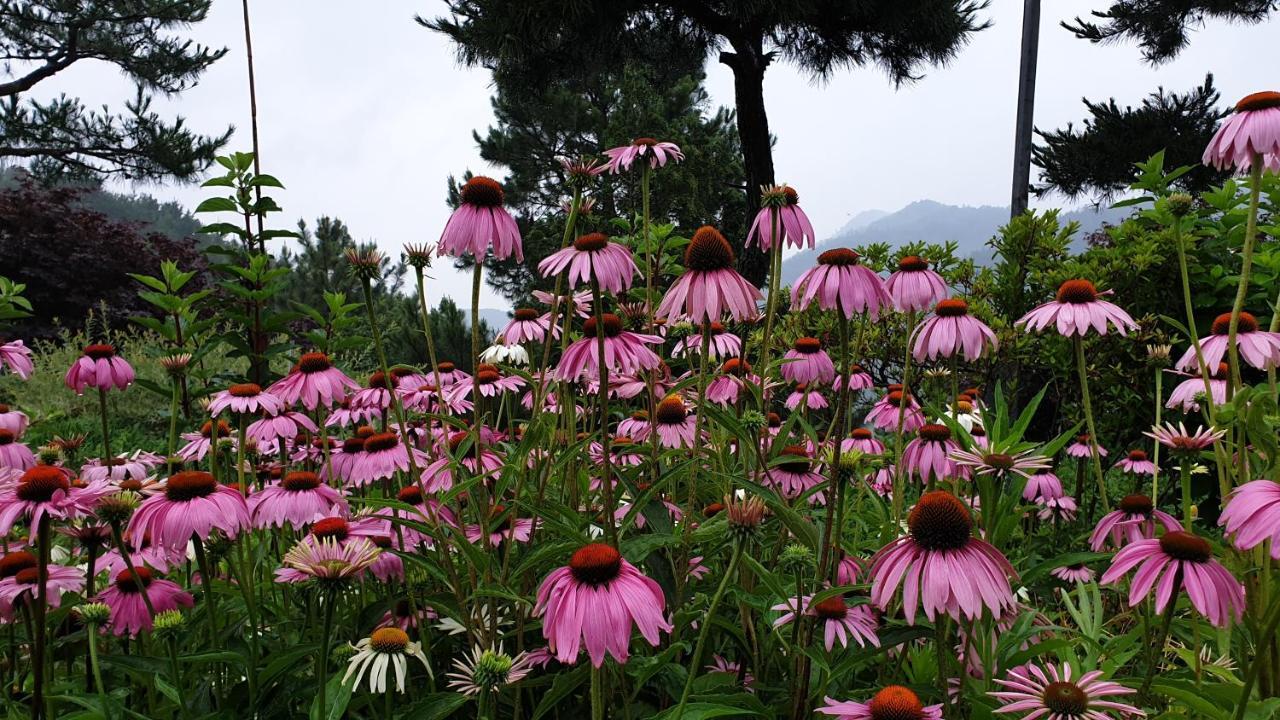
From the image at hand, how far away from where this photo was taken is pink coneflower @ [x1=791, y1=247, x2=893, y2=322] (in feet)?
4.20

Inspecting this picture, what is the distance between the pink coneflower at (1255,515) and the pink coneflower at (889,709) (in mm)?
424

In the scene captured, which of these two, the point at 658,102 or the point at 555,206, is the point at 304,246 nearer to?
the point at 555,206

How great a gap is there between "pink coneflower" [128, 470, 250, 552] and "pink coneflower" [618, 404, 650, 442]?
110cm

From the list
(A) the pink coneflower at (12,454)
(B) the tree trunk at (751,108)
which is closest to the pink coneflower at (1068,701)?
(A) the pink coneflower at (12,454)

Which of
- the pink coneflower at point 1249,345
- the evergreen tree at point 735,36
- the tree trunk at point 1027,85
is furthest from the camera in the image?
the evergreen tree at point 735,36

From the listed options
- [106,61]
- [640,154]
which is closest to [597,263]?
[640,154]

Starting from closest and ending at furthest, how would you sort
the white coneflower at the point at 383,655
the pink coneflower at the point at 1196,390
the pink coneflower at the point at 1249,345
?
the white coneflower at the point at 383,655, the pink coneflower at the point at 1249,345, the pink coneflower at the point at 1196,390

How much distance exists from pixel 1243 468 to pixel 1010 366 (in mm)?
3643

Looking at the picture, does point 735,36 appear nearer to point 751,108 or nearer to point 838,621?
point 751,108

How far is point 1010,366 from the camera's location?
472cm

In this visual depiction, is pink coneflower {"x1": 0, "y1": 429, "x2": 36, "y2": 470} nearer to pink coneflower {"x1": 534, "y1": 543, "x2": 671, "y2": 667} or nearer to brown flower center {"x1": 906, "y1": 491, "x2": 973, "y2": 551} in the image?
pink coneflower {"x1": 534, "y1": 543, "x2": 671, "y2": 667}

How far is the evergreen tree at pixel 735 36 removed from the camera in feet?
30.1

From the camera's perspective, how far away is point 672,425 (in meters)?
1.94

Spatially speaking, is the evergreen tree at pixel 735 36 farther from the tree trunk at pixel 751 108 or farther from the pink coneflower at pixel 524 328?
the pink coneflower at pixel 524 328
